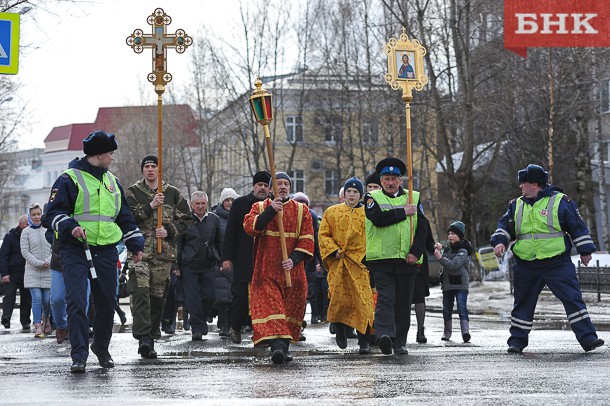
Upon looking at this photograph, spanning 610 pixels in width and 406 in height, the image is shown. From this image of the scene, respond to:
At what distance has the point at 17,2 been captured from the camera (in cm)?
2061

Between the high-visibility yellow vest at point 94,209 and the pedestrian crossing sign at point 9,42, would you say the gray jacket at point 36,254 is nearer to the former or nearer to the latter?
the pedestrian crossing sign at point 9,42

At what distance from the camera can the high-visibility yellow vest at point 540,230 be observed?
12445 millimetres

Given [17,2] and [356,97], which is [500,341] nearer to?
[17,2]

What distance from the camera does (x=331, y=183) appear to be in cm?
6212

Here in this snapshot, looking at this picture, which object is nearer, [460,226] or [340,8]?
[460,226]

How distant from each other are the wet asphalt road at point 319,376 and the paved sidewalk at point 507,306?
5936mm

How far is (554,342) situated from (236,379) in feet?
17.7

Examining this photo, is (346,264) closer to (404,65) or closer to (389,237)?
(389,237)

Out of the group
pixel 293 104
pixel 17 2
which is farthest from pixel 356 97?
pixel 17 2

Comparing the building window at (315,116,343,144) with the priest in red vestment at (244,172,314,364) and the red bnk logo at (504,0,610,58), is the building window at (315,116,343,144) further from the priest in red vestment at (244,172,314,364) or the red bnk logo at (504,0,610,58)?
the priest in red vestment at (244,172,314,364)

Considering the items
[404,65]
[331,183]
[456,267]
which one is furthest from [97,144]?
[331,183]

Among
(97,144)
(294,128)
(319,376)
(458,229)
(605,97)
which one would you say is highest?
(294,128)

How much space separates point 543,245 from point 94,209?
14.5 feet

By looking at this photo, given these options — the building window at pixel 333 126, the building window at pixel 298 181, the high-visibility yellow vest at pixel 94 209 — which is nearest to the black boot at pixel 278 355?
the high-visibility yellow vest at pixel 94 209
